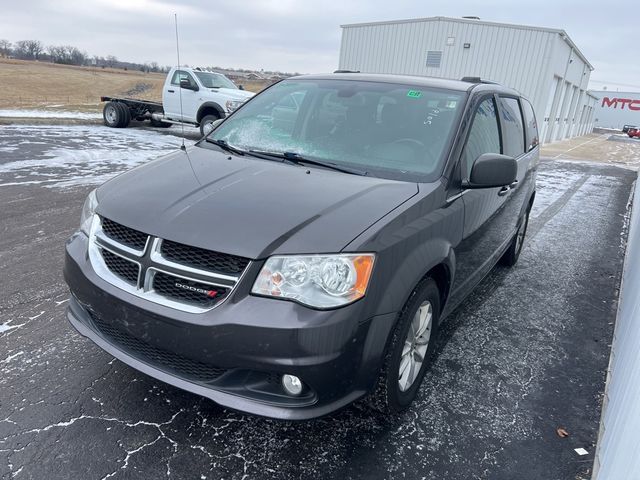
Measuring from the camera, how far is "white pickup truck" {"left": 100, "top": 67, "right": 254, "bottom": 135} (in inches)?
543

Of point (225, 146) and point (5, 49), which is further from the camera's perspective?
point (5, 49)

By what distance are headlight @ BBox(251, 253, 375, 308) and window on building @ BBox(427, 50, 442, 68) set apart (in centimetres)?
2242

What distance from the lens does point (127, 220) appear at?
2.29 meters

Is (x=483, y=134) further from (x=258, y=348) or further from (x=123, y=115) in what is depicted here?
(x=123, y=115)

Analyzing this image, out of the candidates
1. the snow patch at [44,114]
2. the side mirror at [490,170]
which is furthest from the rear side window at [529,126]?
the snow patch at [44,114]

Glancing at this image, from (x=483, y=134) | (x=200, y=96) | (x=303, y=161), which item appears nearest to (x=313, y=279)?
(x=303, y=161)

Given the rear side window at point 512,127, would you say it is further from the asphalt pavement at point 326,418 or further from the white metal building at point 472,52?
the white metal building at point 472,52

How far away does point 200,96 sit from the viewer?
46.6 feet

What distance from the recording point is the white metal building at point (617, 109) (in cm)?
6638

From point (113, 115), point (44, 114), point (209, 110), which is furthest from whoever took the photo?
point (44, 114)

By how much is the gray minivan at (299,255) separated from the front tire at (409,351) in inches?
0.5

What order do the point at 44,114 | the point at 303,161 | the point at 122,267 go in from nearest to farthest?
the point at 122,267 → the point at 303,161 → the point at 44,114

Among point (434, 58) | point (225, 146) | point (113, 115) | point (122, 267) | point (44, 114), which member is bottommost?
point (44, 114)

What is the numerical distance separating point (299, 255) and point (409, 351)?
959 mm
